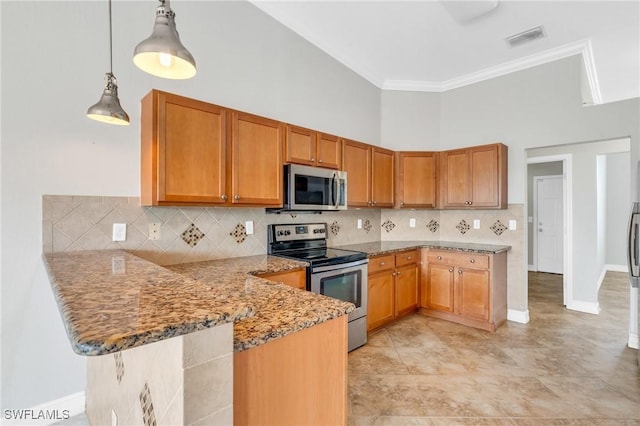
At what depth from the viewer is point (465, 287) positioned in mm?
3482

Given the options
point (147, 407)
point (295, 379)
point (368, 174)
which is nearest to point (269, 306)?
point (295, 379)

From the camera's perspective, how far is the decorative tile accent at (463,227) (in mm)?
4098

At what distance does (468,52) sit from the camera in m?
3.59

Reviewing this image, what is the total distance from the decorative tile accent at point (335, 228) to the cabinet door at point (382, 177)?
0.52m

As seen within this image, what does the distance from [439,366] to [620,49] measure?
4.05 m

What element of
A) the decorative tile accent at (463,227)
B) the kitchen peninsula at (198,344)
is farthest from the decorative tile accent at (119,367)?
the decorative tile accent at (463,227)

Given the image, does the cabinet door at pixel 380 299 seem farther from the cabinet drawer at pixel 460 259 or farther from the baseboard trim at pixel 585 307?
the baseboard trim at pixel 585 307

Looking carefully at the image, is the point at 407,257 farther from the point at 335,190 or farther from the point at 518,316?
the point at 518,316

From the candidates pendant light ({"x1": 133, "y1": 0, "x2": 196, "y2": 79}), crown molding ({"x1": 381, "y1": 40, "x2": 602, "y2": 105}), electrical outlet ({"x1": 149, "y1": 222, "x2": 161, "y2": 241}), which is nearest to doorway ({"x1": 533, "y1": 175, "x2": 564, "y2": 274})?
crown molding ({"x1": 381, "y1": 40, "x2": 602, "y2": 105})

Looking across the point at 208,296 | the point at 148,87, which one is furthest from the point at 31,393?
the point at 148,87

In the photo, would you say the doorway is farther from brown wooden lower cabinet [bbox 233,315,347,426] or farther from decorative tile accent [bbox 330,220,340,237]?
brown wooden lower cabinet [bbox 233,315,347,426]

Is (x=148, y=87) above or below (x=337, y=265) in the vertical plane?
above

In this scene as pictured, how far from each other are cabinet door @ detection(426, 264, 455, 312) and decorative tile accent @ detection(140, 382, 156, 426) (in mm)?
3441

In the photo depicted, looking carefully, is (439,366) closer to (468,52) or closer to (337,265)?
(337,265)
